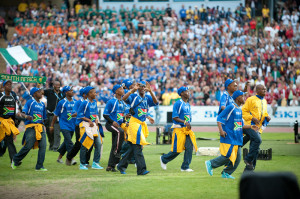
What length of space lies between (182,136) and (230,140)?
2116 millimetres

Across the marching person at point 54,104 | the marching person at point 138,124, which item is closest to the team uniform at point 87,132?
the marching person at point 138,124

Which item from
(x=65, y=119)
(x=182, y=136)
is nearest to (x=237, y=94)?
(x=182, y=136)

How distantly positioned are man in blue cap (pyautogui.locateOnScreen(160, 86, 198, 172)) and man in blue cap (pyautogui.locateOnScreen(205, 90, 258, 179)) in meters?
1.64

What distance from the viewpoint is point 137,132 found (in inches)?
420

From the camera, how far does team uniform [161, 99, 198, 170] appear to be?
38.7 ft

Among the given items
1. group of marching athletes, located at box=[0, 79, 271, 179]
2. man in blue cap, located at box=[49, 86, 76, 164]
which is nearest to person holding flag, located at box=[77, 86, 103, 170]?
group of marching athletes, located at box=[0, 79, 271, 179]

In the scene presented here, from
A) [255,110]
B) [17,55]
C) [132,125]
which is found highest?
[17,55]

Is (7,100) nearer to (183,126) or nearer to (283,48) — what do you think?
(183,126)

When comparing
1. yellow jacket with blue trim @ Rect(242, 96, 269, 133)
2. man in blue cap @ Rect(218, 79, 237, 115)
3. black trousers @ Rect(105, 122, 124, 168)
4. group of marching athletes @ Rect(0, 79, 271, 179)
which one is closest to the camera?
group of marching athletes @ Rect(0, 79, 271, 179)

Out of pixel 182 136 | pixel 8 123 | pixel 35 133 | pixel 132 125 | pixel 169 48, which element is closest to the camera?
pixel 132 125

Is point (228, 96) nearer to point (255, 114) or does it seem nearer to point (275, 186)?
point (255, 114)

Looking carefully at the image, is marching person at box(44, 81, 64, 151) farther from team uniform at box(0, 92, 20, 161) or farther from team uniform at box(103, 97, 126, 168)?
team uniform at box(103, 97, 126, 168)

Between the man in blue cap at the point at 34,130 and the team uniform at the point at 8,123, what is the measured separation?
779mm

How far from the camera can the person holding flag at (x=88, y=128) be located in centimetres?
1225
